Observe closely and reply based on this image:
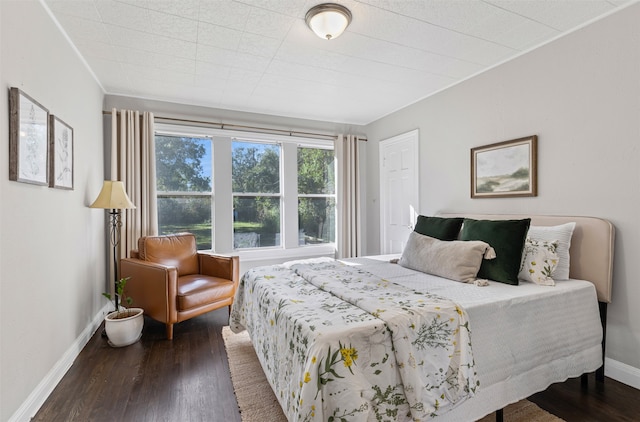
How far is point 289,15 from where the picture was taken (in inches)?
85.4

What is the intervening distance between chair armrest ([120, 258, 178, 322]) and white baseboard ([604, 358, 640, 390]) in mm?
3341

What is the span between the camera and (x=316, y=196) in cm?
489

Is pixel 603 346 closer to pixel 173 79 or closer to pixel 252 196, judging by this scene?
pixel 252 196

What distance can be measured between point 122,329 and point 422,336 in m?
2.45

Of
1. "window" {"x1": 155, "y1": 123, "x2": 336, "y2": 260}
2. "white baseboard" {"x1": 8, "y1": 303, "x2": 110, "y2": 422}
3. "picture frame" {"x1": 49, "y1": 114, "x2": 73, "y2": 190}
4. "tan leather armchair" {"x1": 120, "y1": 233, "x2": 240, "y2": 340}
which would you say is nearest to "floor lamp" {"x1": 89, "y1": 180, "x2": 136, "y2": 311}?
"tan leather armchair" {"x1": 120, "y1": 233, "x2": 240, "y2": 340}

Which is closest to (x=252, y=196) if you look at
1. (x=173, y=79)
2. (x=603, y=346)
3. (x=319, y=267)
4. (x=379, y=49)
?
(x=173, y=79)

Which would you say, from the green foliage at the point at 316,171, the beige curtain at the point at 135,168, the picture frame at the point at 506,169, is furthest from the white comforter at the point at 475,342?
the green foliage at the point at 316,171

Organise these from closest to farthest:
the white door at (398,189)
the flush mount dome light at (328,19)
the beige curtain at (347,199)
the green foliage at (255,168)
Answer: the flush mount dome light at (328,19), the white door at (398,189), the green foliage at (255,168), the beige curtain at (347,199)

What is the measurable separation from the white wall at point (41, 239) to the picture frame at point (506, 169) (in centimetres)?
349

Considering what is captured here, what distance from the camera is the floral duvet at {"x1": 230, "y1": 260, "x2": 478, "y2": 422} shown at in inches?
51.2

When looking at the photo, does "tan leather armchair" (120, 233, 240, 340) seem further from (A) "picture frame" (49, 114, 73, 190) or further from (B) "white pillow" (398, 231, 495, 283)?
(B) "white pillow" (398, 231, 495, 283)

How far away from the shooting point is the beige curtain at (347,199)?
480 centimetres

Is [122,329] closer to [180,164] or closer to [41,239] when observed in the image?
[41,239]

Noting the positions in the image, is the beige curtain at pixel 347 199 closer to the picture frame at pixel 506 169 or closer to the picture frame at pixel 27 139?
the picture frame at pixel 506 169
